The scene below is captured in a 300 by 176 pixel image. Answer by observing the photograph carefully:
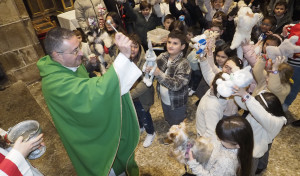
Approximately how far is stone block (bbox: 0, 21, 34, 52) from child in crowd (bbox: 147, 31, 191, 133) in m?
3.75

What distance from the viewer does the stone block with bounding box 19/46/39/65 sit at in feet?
17.3

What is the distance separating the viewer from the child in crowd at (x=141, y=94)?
300cm

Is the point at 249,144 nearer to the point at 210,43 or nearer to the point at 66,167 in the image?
the point at 210,43

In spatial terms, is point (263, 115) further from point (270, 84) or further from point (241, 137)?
point (270, 84)

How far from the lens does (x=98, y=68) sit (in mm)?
3672

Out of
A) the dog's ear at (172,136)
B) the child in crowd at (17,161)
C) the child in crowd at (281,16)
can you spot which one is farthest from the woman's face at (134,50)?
the child in crowd at (281,16)

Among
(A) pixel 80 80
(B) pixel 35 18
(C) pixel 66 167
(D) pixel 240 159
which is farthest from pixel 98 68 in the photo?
(B) pixel 35 18

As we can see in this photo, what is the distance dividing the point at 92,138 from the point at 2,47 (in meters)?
4.31

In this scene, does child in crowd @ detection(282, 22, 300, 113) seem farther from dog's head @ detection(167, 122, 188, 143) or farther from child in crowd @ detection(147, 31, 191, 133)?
dog's head @ detection(167, 122, 188, 143)

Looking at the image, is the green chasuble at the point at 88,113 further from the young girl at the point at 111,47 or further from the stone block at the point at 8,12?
the stone block at the point at 8,12

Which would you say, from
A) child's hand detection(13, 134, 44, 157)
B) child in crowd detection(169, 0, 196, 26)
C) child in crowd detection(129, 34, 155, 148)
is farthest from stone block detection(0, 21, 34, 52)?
child's hand detection(13, 134, 44, 157)

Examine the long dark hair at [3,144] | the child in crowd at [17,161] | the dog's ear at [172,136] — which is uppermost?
the child in crowd at [17,161]

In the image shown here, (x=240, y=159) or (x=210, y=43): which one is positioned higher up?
(x=210, y=43)

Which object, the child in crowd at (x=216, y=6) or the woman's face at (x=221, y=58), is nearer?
the woman's face at (x=221, y=58)
